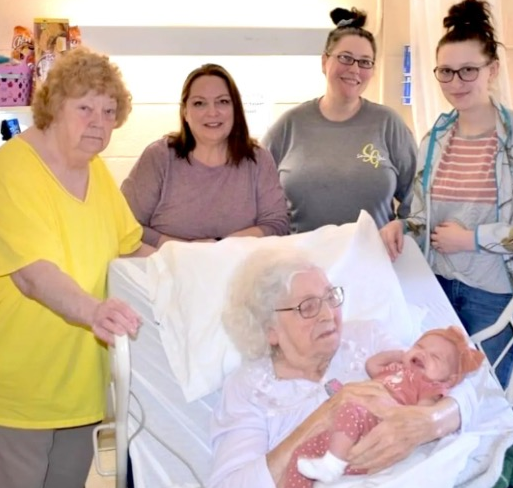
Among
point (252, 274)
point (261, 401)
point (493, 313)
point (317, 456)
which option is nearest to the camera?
point (317, 456)

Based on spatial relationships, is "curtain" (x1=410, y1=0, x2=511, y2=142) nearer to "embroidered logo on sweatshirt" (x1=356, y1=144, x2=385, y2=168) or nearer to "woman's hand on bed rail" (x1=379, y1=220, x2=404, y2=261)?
"embroidered logo on sweatshirt" (x1=356, y1=144, x2=385, y2=168)

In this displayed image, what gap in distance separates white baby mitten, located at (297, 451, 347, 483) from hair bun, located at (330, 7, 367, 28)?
1.72 m

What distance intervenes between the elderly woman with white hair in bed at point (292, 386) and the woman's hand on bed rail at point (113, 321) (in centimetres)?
27

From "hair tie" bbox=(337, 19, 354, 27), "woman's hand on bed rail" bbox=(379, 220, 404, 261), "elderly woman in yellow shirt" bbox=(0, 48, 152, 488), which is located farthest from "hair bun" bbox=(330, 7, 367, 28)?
"elderly woman in yellow shirt" bbox=(0, 48, 152, 488)

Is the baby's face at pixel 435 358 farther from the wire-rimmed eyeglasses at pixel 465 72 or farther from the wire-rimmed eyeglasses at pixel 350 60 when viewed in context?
the wire-rimmed eyeglasses at pixel 350 60

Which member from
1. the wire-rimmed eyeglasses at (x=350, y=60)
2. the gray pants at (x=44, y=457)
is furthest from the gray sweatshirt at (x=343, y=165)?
the gray pants at (x=44, y=457)

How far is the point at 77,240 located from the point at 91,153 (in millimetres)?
217

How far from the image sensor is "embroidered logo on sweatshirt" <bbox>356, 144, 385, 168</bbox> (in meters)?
2.63

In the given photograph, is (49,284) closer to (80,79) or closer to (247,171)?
(80,79)

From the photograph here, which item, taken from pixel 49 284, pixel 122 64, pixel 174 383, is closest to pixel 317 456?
pixel 174 383

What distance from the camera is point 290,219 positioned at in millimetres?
2705

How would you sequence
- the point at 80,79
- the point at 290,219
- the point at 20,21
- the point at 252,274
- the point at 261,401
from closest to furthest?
the point at 261,401
the point at 252,274
the point at 80,79
the point at 290,219
the point at 20,21

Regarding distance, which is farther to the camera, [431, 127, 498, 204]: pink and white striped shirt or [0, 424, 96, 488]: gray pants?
[431, 127, 498, 204]: pink and white striped shirt

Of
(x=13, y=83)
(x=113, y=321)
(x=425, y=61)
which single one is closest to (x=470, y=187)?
(x=425, y=61)
